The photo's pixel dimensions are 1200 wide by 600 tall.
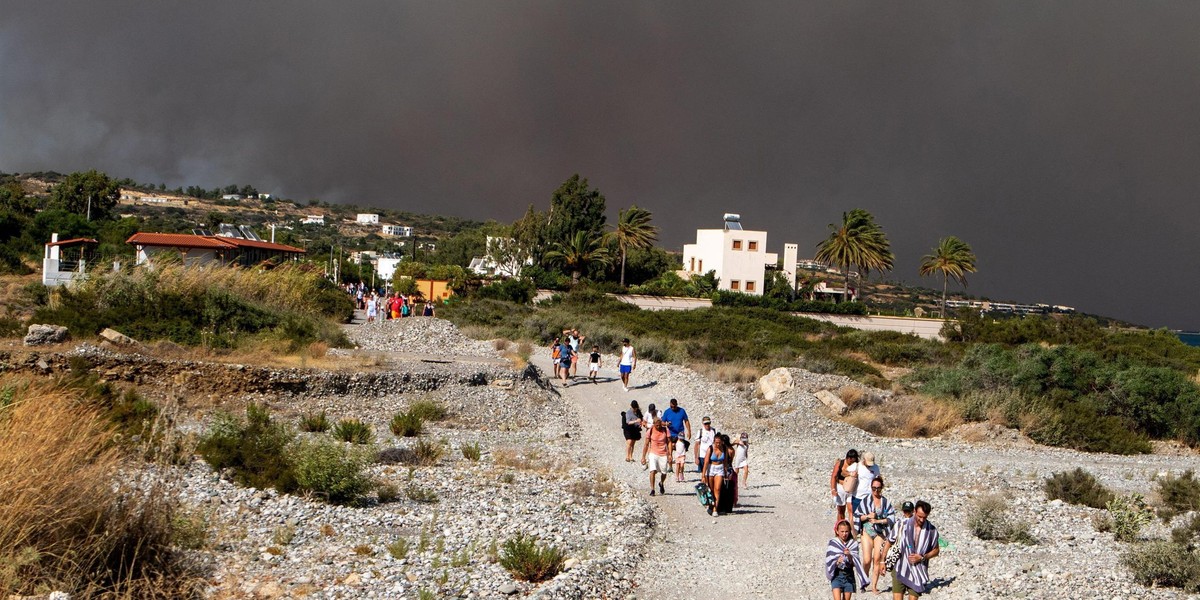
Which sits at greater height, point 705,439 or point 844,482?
point 705,439

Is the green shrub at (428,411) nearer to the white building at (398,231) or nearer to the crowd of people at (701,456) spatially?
the crowd of people at (701,456)

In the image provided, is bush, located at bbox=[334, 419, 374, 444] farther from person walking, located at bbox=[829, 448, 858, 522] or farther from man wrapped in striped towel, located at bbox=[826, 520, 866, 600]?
man wrapped in striped towel, located at bbox=[826, 520, 866, 600]

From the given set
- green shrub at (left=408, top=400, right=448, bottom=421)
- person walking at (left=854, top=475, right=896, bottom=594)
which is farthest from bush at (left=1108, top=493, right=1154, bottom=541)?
green shrub at (left=408, top=400, right=448, bottom=421)

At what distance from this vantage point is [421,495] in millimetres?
15109

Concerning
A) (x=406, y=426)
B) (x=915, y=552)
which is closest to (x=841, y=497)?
(x=915, y=552)

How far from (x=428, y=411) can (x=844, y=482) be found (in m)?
13.2

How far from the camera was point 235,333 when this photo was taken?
28.3 meters

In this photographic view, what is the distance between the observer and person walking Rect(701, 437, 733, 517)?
14.9 m

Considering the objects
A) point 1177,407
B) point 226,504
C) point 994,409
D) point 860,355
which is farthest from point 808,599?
point 860,355

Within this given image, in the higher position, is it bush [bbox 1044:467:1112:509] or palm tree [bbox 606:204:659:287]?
palm tree [bbox 606:204:659:287]

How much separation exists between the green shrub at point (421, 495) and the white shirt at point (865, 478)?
6.46 metres

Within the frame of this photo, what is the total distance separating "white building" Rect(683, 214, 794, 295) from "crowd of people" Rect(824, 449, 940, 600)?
58745mm

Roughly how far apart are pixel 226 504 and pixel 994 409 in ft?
79.0

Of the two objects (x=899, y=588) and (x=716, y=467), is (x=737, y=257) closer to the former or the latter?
(x=716, y=467)
